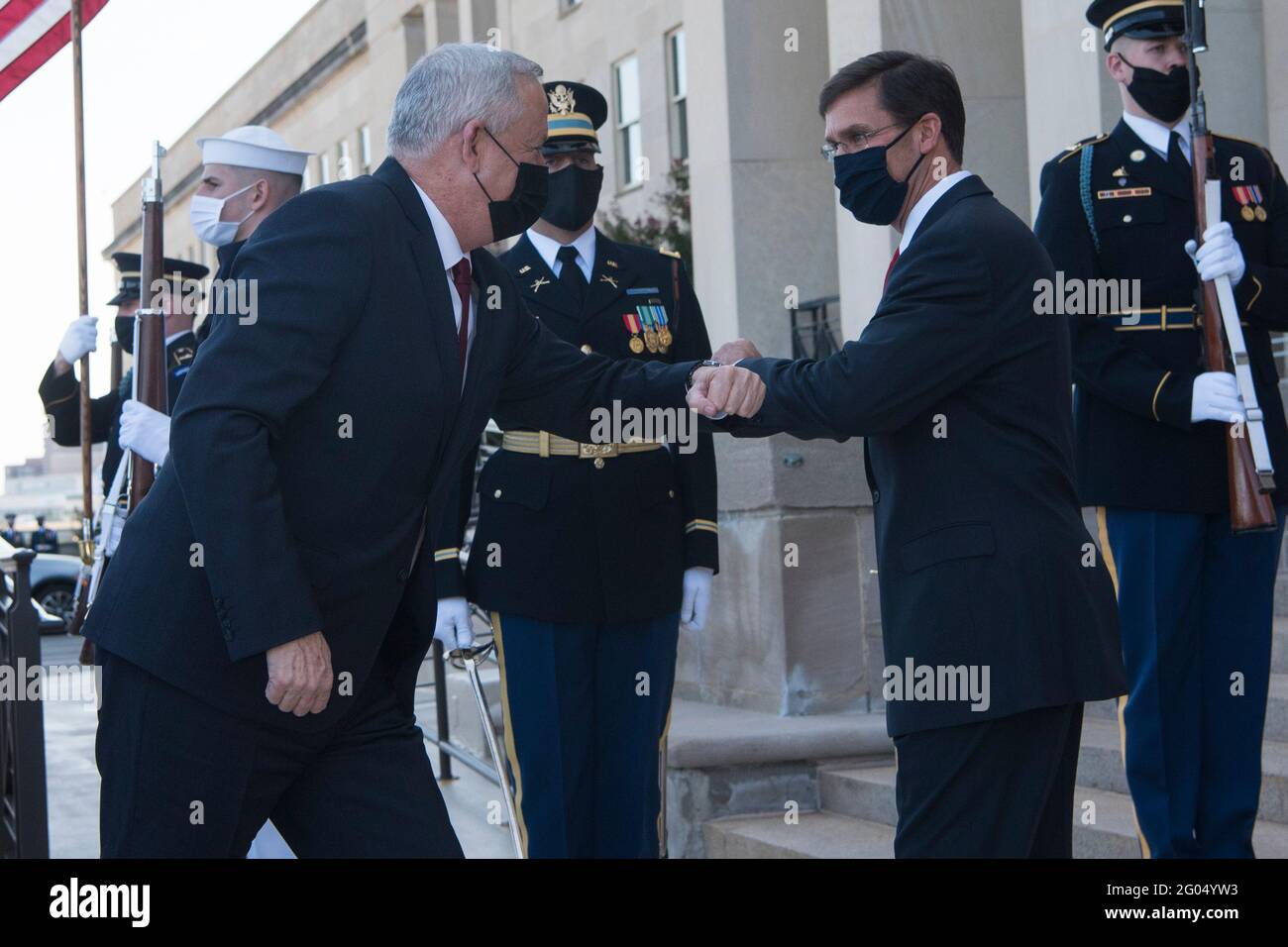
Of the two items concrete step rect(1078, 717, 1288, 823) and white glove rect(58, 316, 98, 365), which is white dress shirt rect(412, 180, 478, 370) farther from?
white glove rect(58, 316, 98, 365)

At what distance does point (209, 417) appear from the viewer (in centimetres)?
309

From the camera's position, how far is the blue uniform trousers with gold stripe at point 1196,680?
4.45 metres

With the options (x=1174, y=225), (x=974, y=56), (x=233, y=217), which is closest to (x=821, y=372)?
(x=1174, y=225)

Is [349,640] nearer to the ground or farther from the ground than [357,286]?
nearer to the ground

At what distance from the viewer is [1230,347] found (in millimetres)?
4441

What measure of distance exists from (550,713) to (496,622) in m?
0.32

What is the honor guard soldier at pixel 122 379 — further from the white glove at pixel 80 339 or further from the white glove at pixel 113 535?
the white glove at pixel 113 535

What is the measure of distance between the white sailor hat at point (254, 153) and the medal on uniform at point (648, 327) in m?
1.37

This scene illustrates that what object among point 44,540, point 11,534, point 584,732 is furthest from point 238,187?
point 44,540

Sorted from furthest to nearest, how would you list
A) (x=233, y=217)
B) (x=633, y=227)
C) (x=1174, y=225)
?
(x=633, y=227), (x=233, y=217), (x=1174, y=225)

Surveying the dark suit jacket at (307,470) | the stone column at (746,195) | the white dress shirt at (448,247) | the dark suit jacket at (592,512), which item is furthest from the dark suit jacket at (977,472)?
the stone column at (746,195)

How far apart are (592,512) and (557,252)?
2.45ft

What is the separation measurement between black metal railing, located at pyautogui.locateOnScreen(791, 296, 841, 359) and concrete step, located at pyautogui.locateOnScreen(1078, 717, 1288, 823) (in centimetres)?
339
